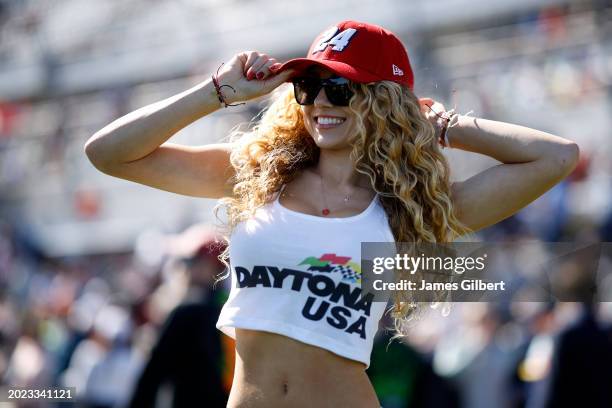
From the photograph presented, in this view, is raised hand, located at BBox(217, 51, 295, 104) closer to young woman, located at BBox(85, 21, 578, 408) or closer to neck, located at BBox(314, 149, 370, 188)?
young woman, located at BBox(85, 21, 578, 408)

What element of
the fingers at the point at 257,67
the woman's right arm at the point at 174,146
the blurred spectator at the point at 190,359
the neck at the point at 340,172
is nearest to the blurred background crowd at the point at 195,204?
the blurred spectator at the point at 190,359

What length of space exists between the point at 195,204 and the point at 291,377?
9.93 metres

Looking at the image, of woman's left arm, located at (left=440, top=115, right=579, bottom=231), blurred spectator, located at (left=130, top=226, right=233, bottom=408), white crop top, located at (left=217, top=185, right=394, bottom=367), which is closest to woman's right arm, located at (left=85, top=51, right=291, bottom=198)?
white crop top, located at (left=217, top=185, right=394, bottom=367)

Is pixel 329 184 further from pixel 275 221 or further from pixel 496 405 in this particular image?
pixel 496 405

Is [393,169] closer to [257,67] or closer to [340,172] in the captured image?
[340,172]

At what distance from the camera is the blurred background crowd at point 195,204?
6.02m

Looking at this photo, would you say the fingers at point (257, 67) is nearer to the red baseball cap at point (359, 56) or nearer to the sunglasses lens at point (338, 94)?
the red baseball cap at point (359, 56)

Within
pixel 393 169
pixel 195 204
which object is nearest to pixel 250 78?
pixel 393 169

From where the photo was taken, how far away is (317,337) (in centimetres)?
343

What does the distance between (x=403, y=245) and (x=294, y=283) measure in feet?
1.31

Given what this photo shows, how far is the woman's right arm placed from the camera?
11.8 ft

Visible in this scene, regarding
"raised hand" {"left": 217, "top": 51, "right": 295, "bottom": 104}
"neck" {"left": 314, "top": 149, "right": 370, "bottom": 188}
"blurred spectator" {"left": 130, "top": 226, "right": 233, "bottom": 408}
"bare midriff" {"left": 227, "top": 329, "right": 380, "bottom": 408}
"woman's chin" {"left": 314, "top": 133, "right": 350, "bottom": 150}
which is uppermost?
"raised hand" {"left": 217, "top": 51, "right": 295, "bottom": 104}

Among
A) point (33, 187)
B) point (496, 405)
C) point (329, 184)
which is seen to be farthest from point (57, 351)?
point (329, 184)

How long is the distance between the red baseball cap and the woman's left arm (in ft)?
1.00
